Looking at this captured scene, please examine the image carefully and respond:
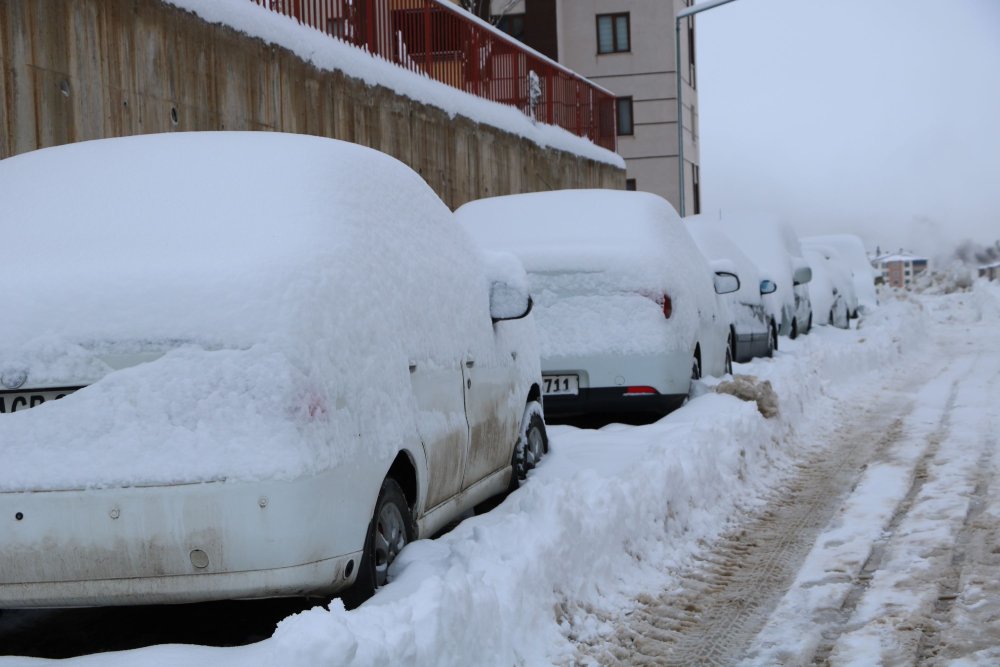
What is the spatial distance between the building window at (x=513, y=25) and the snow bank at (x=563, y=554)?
33.1 m

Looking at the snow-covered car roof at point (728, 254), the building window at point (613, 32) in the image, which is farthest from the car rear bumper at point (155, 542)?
the building window at point (613, 32)

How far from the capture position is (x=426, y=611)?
3848 millimetres

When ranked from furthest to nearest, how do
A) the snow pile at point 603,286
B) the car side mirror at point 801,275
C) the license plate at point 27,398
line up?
the car side mirror at point 801,275 < the snow pile at point 603,286 < the license plate at point 27,398

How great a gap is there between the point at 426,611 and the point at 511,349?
279 centimetres

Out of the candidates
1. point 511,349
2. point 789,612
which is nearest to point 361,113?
point 511,349

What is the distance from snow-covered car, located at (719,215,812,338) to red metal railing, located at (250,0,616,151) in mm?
3354

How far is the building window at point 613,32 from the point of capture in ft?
135

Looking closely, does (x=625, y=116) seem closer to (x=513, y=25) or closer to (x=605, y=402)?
(x=513, y=25)

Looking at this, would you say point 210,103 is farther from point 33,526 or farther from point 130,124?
point 33,526

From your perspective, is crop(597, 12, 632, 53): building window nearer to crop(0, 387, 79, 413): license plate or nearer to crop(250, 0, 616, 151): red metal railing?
crop(250, 0, 616, 151): red metal railing

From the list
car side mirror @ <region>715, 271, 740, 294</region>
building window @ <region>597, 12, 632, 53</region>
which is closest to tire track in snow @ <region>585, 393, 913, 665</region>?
car side mirror @ <region>715, 271, 740, 294</region>

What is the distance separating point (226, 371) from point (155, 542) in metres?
0.55

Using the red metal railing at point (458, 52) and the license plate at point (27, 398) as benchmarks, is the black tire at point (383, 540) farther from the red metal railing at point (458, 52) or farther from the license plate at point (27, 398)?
the red metal railing at point (458, 52)

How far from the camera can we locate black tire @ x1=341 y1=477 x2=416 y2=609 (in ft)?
14.0
